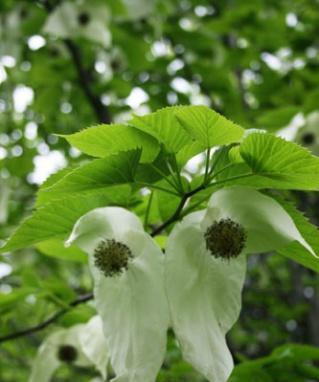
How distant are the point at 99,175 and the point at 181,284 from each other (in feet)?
0.52

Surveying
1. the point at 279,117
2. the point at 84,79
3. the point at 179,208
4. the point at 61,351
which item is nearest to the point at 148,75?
the point at 84,79

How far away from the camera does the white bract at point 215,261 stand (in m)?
0.78

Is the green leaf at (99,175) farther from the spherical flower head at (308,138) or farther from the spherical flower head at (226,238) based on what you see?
the spherical flower head at (308,138)

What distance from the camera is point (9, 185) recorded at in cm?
216

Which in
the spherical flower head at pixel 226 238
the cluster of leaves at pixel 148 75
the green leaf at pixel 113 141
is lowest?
the cluster of leaves at pixel 148 75

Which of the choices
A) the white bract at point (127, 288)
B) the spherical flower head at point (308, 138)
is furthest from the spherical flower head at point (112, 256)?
the spherical flower head at point (308, 138)

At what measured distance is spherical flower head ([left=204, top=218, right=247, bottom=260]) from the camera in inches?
31.5

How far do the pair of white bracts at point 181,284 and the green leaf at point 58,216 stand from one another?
0.10 feet

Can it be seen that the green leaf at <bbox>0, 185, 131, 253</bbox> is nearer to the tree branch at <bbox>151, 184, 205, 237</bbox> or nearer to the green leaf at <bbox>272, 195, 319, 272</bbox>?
the tree branch at <bbox>151, 184, 205, 237</bbox>

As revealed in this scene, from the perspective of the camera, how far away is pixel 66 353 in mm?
1319

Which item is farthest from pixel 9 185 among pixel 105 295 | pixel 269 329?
pixel 105 295

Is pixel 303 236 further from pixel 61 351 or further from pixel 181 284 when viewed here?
pixel 61 351

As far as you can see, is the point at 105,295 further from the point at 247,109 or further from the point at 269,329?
the point at 247,109

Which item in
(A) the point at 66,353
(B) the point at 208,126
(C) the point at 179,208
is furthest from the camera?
(A) the point at 66,353
